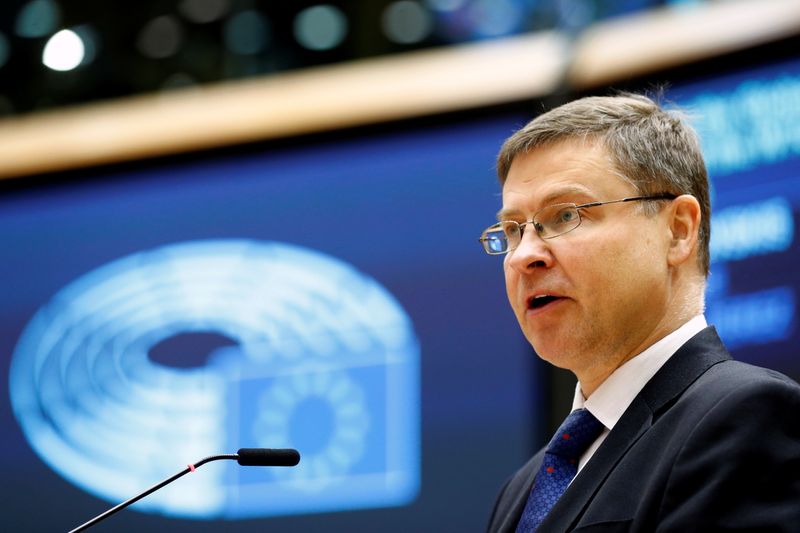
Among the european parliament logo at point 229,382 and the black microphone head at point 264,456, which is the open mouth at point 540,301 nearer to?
the black microphone head at point 264,456

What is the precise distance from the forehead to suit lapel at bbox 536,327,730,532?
12.7 inches

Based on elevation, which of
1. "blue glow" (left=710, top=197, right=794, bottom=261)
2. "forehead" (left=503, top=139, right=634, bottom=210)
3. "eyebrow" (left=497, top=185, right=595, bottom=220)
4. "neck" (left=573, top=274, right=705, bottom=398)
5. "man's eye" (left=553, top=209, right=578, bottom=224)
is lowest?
"neck" (left=573, top=274, right=705, bottom=398)

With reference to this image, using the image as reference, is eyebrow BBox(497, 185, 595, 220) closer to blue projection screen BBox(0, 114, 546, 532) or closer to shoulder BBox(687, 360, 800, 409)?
shoulder BBox(687, 360, 800, 409)

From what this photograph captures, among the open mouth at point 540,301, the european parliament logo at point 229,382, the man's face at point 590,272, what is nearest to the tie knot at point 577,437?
the man's face at point 590,272

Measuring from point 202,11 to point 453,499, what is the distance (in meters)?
2.66

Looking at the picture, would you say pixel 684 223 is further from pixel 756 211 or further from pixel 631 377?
pixel 756 211

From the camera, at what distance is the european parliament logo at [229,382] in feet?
15.2

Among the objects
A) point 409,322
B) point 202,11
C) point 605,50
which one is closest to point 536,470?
point 409,322

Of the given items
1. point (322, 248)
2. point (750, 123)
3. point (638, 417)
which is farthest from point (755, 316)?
point (638, 417)

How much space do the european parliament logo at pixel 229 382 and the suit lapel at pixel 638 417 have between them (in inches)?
106

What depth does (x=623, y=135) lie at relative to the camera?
2.17m

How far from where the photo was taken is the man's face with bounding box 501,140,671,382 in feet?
6.76

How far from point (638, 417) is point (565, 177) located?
484 millimetres

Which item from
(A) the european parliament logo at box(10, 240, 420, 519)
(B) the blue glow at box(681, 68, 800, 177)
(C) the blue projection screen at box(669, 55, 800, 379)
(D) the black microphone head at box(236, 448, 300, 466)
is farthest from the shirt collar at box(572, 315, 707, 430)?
(A) the european parliament logo at box(10, 240, 420, 519)
